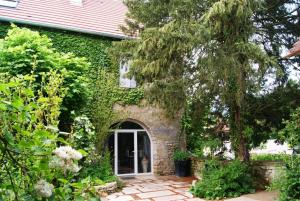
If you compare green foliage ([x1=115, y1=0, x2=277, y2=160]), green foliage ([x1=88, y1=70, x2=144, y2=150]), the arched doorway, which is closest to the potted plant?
the arched doorway

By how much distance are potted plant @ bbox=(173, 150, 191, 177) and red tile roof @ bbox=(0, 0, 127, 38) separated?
5.97 meters

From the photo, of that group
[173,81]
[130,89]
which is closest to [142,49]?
[173,81]

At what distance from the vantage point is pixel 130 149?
1448cm

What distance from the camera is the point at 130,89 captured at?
14227mm

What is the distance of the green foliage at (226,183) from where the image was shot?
8.84m

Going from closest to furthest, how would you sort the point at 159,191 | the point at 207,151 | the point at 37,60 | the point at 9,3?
the point at 37,60
the point at 159,191
the point at 207,151
the point at 9,3

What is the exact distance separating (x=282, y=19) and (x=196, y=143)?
693cm

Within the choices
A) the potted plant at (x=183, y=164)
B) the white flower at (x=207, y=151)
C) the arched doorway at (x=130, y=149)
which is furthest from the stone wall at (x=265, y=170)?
the arched doorway at (x=130, y=149)

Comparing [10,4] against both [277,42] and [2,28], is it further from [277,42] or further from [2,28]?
[277,42]

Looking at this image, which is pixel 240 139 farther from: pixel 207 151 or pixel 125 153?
pixel 125 153

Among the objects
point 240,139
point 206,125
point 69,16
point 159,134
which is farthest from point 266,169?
point 69,16

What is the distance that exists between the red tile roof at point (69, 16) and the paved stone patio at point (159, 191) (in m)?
6.42

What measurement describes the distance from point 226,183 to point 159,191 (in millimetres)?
2364

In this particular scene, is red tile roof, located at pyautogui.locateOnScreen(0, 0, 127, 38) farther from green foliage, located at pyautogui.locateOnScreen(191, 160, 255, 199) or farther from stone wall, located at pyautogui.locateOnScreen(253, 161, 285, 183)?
stone wall, located at pyautogui.locateOnScreen(253, 161, 285, 183)
